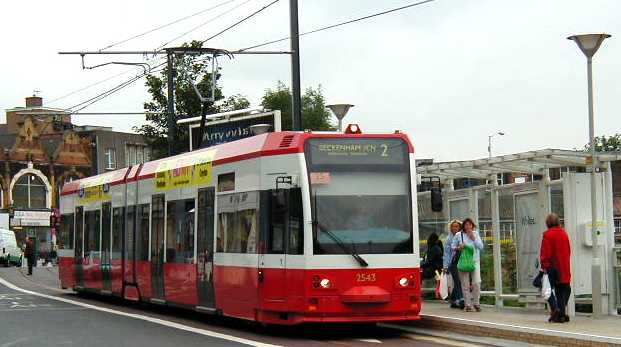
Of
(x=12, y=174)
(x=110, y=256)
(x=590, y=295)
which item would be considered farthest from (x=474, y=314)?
(x=12, y=174)

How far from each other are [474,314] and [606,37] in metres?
4.93

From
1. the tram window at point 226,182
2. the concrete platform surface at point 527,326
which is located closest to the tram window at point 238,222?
the tram window at point 226,182

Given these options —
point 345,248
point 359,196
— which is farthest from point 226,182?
point 345,248

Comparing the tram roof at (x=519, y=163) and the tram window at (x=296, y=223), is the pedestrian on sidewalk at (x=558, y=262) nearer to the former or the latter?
the tram roof at (x=519, y=163)

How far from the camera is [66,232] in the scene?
28.9m

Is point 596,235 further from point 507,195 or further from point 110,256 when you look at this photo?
point 110,256

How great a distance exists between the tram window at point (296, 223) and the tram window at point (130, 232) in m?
8.00

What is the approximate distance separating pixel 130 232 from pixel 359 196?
28.7 feet

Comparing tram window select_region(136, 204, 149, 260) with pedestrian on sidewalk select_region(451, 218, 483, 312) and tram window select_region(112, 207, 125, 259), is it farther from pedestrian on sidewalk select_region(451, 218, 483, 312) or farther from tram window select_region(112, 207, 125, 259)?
pedestrian on sidewalk select_region(451, 218, 483, 312)

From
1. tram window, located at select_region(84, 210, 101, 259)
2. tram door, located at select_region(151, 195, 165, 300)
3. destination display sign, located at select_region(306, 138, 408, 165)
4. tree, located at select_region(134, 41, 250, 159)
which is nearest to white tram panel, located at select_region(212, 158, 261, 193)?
destination display sign, located at select_region(306, 138, 408, 165)

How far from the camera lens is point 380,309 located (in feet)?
49.6

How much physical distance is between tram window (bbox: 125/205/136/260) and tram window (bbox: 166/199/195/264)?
2.62 metres

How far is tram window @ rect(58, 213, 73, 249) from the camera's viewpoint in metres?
28.3

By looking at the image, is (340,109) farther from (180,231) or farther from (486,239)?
(180,231)
